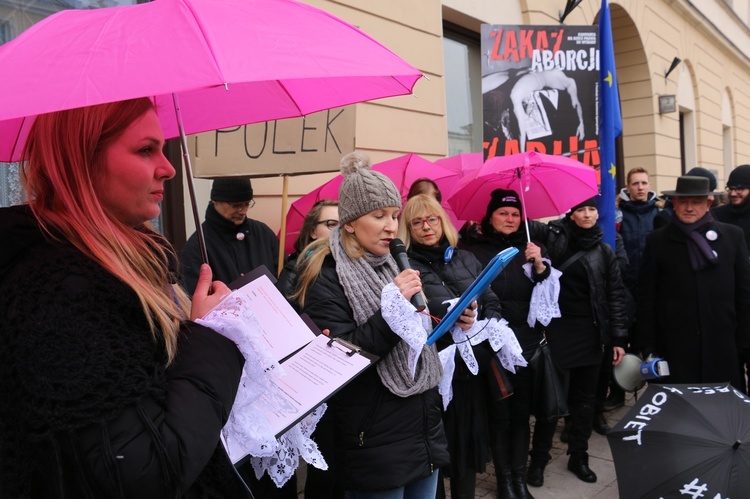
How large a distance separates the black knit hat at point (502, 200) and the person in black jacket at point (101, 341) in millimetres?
2889

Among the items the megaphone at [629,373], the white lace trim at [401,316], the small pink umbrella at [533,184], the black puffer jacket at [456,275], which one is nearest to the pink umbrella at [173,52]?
the white lace trim at [401,316]

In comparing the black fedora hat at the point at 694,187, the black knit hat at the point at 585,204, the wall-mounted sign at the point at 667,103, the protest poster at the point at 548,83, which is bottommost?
the black knit hat at the point at 585,204

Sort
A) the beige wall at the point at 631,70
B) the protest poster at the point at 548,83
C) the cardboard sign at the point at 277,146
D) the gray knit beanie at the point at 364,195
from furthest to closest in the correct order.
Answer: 1. the beige wall at the point at 631,70
2. the protest poster at the point at 548,83
3. the cardboard sign at the point at 277,146
4. the gray knit beanie at the point at 364,195

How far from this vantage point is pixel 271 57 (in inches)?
49.8

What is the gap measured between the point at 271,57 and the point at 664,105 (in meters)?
12.5

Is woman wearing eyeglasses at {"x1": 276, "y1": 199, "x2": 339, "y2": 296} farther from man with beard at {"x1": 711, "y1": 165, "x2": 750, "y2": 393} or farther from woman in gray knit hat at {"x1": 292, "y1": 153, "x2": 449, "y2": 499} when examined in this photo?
man with beard at {"x1": 711, "y1": 165, "x2": 750, "y2": 393}

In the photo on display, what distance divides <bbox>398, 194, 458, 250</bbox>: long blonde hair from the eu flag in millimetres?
1768

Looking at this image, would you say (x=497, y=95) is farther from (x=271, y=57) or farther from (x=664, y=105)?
(x=664, y=105)

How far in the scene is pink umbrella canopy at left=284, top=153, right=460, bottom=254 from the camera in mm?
4402

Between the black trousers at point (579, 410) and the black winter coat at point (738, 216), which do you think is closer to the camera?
the black trousers at point (579, 410)

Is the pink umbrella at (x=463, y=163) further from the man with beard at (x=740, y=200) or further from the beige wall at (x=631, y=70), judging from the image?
the man with beard at (x=740, y=200)

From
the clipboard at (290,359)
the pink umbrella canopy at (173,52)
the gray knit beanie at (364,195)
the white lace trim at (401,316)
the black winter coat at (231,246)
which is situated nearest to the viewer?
the pink umbrella canopy at (173,52)

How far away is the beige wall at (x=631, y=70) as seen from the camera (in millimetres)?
5652

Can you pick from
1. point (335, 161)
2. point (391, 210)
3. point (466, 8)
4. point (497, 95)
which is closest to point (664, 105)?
point (466, 8)
